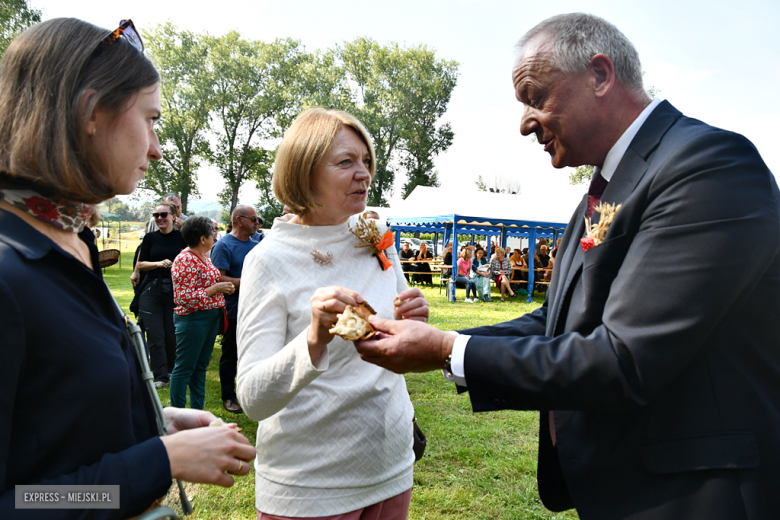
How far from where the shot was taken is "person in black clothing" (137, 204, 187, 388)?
20.3 feet

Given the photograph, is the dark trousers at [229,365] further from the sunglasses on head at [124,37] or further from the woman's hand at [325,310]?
the sunglasses on head at [124,37]

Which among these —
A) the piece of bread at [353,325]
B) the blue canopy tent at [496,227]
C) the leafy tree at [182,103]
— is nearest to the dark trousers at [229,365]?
the piece of bread at [353,325]

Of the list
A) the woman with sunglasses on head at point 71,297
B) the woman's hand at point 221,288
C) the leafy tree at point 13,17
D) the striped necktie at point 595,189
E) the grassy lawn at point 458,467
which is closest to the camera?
the woman with sunglasses on head at point 71,297

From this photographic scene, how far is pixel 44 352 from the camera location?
3.47ft

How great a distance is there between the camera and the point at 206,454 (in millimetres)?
1245

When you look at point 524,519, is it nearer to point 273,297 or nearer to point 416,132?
point 273,297

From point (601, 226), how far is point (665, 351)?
0.46 meters

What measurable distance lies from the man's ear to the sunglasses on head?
1560mm

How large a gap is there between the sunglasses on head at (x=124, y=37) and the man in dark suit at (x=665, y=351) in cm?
120

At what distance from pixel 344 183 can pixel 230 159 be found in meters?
44.6

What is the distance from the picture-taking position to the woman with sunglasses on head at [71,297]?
3.42ft

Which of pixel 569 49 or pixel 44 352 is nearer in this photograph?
pixel 44 352

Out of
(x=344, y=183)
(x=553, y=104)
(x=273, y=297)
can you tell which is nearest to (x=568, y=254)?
(x=553, y=104)

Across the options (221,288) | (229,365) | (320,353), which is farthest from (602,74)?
(229,365)
